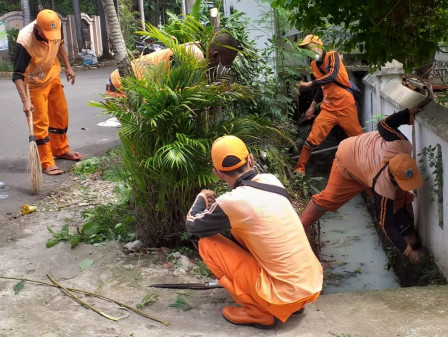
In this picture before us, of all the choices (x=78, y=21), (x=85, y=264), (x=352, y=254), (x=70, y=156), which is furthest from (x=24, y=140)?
(x=78, y=21)

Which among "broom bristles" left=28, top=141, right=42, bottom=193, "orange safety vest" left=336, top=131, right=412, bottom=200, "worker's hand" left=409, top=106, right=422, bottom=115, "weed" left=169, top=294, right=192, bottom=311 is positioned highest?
"worker's hand" left=409, top=106, right=422, bottom=115

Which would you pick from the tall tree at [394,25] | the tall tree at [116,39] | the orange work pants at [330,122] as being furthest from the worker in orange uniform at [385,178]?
the orange work pants at [330,122]

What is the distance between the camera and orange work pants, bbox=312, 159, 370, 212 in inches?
239

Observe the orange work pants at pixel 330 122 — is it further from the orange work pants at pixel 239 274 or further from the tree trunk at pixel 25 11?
the tree trunk at pixel 25 11

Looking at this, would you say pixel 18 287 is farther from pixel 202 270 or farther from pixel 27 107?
pixel 27 107

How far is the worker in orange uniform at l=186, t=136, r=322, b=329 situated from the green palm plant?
0.83 metres

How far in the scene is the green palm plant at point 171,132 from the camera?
5.11 metres

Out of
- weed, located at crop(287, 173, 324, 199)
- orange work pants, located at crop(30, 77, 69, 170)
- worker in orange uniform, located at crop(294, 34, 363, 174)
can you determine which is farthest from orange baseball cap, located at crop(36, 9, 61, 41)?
weed, located at crop(287, 173, 324, 199)

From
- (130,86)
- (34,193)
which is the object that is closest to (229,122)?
(130,86)

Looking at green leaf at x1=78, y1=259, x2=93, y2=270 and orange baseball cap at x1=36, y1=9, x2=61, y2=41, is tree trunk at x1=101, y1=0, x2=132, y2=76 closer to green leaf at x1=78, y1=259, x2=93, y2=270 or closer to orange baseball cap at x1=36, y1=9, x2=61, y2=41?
orange baseball cap at x1=36, y1=9, x2=61, y2=41

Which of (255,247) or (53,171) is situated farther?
(53,171)

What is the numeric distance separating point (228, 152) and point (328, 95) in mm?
4434

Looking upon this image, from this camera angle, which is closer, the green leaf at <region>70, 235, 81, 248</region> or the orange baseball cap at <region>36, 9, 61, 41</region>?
the green leaf at <region>70, 235, 81, 248</region>

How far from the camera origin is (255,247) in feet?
13.5
